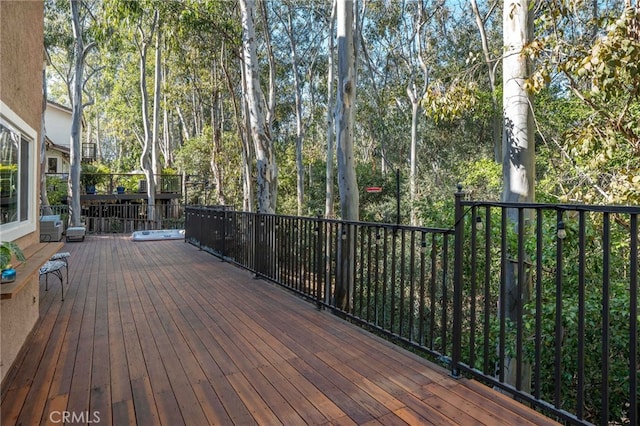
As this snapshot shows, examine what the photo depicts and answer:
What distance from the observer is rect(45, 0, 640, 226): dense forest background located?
9.94 m

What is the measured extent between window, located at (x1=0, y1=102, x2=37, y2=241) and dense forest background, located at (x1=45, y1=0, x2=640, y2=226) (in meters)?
4.63

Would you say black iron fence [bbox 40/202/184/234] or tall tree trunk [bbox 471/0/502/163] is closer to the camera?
tall tree trunk [bbox 471/0/502/163]

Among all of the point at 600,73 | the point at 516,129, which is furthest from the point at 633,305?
the point at 516,129

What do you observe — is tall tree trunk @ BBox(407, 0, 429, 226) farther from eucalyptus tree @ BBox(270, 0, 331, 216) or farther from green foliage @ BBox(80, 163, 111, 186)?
green foliage @ BBox(80, 163, 111, 186)

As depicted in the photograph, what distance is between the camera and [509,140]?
407cm

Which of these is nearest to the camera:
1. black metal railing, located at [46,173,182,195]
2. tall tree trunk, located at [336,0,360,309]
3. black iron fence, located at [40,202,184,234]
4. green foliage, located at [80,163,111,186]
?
tall tree trunk, located at [336,0,360,309]

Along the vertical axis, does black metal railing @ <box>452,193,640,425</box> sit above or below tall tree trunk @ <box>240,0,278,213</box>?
below

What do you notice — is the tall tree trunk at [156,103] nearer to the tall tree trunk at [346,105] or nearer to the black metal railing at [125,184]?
the black metal railing at [125,184]

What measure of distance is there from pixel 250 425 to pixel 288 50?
19.9 meters

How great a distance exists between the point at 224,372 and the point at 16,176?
2361mm

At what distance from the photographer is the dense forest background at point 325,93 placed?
32.6 ft

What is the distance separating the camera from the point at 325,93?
20734 mm

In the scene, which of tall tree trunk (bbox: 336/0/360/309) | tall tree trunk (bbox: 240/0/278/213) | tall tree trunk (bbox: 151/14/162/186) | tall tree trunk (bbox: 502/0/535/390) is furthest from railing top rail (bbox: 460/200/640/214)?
tall tree trunk (bbox: 151/14/162/186)

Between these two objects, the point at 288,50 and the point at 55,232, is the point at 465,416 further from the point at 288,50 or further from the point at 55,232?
the point at 288,50
